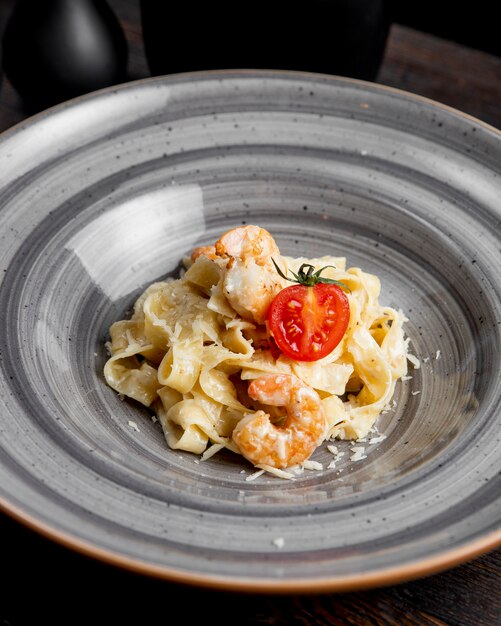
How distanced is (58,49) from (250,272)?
2.79m

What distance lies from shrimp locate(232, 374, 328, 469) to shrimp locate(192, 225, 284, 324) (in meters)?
0.36

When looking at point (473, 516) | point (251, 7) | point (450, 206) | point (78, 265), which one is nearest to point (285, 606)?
point (473, 516)

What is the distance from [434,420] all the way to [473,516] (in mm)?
893

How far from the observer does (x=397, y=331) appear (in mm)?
4445

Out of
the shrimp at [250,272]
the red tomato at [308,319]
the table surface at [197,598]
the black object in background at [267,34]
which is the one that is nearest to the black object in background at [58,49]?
the black object in background at [267,34]

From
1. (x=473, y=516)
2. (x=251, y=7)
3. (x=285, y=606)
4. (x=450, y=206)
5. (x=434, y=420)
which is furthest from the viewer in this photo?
(x=251, y=7)

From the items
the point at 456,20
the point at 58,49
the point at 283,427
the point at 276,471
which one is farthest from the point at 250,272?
the point at 456,20

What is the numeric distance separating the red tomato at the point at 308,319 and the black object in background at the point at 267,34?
2.28 m

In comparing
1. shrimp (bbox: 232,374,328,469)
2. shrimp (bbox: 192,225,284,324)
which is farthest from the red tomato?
shrimp (bbox: 232,374,328,469)

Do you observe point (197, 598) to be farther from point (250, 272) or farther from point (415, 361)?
point (415, 361)

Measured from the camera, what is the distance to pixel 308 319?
387 cm

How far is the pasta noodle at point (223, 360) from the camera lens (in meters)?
4.00

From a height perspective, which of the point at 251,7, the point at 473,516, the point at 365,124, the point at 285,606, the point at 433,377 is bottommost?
the point at 285,606

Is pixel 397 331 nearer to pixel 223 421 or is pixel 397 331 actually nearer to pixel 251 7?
pixel 223 421
